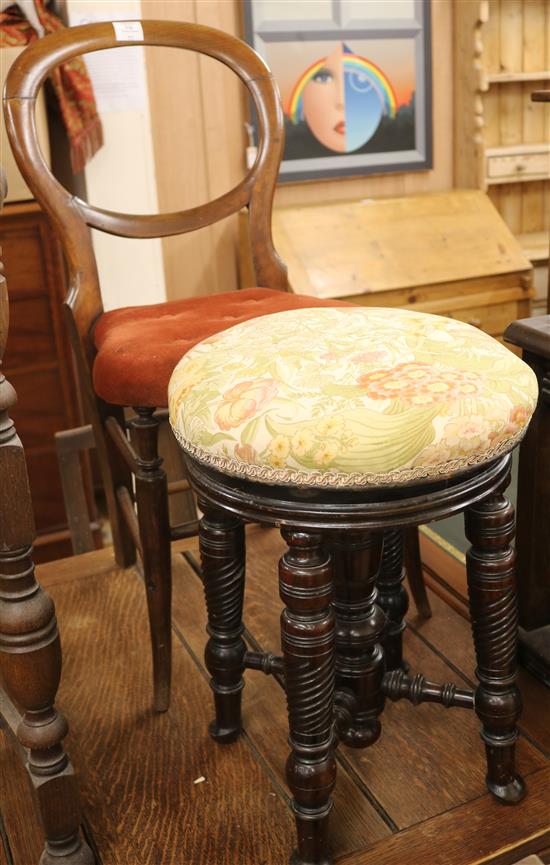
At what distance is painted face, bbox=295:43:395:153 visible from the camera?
344cm

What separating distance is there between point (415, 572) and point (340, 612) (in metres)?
0.43

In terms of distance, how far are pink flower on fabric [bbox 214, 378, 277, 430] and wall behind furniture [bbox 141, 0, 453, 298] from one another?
248 centimetres

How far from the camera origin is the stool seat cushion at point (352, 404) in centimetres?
93

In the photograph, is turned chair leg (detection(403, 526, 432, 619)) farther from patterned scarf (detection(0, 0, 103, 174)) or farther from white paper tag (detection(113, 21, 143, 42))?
patterned scarf (detection(0, 0, 103, 174))

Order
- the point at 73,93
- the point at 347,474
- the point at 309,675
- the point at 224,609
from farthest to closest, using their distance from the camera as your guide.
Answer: the point at 73,93 → the point at 224,609 → the point at 309,675 → the point at 347,474

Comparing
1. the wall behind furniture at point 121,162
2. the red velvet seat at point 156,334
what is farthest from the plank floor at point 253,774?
the wall behind furniture at point 121,162

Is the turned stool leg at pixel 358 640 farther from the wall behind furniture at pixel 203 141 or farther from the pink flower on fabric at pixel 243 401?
the wall behind furniture at pixel 203 141

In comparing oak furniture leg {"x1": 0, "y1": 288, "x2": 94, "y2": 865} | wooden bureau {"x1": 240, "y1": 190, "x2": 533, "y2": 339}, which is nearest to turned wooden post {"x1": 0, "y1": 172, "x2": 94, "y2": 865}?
oak furniture leg {"x1": 0, "y1": 288, "x2": 94, "y2": 865}

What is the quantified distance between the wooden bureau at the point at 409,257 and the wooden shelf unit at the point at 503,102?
0.33 m

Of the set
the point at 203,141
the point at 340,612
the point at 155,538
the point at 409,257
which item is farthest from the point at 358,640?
the point at 203,141

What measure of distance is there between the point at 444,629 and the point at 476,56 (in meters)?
2.65

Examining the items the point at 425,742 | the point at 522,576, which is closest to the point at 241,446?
the point at 425,742

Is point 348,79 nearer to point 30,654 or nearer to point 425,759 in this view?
point 425,759

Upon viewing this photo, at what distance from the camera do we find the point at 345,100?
350 cm
